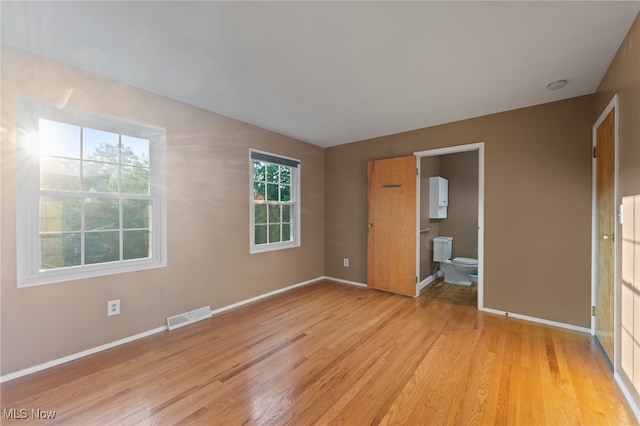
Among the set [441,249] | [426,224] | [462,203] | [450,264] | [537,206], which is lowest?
[450,264]

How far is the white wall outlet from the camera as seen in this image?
236cm

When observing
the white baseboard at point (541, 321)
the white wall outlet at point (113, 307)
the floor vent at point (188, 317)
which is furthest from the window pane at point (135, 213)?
the white baseboard at point (541, 321)

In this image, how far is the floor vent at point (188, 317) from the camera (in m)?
2.74

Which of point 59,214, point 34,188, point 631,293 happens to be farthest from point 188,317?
point 631,293

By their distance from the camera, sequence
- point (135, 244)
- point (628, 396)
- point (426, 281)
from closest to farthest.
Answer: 1. point (628, 396)
2. point (135, 244)
3. point (426, 281)

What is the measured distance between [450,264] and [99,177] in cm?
489

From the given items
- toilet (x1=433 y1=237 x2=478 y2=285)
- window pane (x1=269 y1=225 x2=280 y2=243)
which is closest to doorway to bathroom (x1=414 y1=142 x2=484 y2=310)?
toilet (x1=433 y1=237 x2=478 y2=285)

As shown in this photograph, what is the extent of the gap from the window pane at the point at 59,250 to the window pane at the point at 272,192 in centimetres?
219

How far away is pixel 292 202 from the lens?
14.1 ft

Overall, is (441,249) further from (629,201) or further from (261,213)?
(261,213)

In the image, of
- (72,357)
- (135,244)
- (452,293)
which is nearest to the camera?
(72,357)

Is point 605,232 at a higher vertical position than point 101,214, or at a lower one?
lower

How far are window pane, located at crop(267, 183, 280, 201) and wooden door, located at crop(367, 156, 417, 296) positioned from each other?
1.49 metres

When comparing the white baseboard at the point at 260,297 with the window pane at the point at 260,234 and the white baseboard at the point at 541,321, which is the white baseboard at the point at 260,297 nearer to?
the window pane at the point at 260,234
